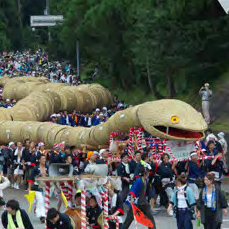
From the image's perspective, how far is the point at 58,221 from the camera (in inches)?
527

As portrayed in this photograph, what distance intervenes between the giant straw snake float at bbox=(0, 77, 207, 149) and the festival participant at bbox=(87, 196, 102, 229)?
8.11 metres

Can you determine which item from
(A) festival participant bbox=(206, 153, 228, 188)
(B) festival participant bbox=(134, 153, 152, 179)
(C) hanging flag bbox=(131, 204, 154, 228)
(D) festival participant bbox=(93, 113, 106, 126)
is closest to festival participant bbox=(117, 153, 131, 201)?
(B) festival participant bbox=(134, 153, 152, 179)

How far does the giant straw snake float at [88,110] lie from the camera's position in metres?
22.8

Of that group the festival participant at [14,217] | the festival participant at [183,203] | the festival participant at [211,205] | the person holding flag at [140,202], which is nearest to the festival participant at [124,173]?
the person holding flag at [140,202]

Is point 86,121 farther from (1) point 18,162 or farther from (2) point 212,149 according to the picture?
(2) point 212,149

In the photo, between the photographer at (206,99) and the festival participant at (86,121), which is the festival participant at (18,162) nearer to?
the photographer at (206,99)

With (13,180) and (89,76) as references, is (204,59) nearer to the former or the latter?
(13,180)

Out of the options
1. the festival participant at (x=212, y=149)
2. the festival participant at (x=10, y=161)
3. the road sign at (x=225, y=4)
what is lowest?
the festival participant at (x=10, y=161)

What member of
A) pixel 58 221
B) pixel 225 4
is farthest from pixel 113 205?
pixel 225 4

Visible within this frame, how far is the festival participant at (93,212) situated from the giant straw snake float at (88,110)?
8.11 metres

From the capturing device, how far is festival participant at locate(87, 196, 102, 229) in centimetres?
1459

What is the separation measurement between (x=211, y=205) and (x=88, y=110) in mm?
30365

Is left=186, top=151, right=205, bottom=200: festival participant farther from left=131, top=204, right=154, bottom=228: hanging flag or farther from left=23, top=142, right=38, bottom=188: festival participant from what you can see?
left=23, top=142, right=38, bottom=188: festival participant

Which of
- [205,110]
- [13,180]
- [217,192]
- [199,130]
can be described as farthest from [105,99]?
[217,192]
